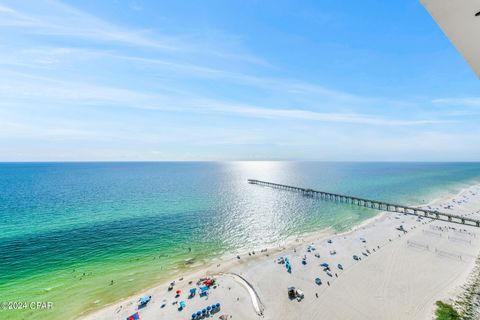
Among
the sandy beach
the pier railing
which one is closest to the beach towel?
the sandy beach

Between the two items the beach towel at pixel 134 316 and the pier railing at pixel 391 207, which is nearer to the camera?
the beach towel at pixel 134 316

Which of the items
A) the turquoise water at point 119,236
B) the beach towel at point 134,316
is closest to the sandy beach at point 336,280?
the beach towel at point 134,316

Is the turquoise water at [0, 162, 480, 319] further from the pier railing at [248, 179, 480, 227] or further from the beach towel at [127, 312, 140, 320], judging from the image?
the beach towel at [127, 312, 140, 320]

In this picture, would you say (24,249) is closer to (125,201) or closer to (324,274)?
(125,201)

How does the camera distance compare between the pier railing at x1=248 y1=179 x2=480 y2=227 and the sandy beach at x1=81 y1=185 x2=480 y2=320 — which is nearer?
the sandy beach at x1=81 y1=185 x2=480 y2=320

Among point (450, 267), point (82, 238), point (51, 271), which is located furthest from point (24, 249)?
point (450, 267)

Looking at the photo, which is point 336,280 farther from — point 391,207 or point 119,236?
point 391,207

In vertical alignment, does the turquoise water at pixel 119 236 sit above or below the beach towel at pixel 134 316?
below

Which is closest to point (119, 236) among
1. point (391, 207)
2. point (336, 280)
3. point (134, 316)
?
point (134, 316)

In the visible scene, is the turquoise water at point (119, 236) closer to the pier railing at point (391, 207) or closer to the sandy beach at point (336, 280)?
the sandy beach at point (336, 280)
